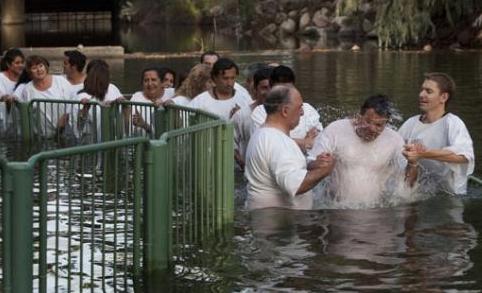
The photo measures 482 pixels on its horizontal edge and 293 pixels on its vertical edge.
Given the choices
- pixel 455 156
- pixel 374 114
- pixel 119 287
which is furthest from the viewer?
pixel 455 156

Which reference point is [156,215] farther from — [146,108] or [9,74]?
[9,74]

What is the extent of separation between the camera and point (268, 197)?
8.79 m

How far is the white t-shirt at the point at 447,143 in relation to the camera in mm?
9625

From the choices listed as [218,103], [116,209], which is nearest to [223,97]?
[218,103]

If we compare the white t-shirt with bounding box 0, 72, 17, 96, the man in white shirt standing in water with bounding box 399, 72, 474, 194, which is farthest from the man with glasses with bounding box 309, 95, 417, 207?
the white t-shirt with bounding box 0, 72, 17, 96

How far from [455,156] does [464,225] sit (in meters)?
0.65

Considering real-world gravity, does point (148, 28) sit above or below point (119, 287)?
above

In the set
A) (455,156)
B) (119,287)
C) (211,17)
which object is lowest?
(119,287)

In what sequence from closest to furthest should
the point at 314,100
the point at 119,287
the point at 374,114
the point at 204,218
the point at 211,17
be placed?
1. the point at 119,287
2. the point at 204,218
3. the point at 374,114
4. the point at 314,100
5. the point at 211,17

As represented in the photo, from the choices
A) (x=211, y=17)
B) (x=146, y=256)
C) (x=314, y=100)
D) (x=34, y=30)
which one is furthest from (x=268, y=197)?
(x=34, y=30)

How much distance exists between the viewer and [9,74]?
15.2 m

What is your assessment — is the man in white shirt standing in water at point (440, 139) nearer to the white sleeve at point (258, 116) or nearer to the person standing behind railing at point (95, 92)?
the white sleeve at point (258, 116)

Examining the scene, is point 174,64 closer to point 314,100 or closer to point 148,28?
point 314,100

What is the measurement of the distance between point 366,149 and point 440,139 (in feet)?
3.36
